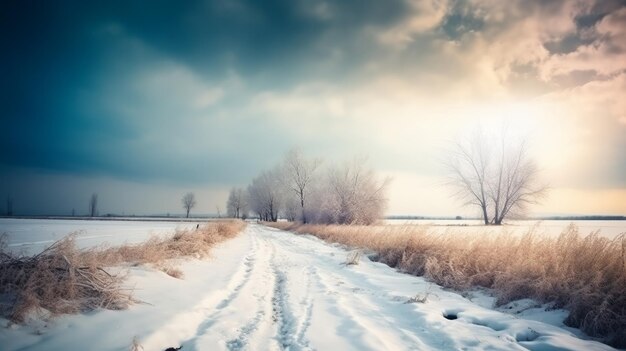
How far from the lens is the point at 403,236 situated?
10.8 metres

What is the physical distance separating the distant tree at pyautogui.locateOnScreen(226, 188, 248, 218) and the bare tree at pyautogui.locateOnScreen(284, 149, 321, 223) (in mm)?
53182

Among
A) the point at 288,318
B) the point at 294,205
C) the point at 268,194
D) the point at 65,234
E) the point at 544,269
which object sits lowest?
the point at 65,234

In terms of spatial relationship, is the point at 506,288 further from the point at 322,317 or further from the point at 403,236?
the point at 403,236

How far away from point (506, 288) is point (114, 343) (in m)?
6.31

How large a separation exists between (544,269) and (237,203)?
9641cm

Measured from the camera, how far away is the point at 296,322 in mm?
4211

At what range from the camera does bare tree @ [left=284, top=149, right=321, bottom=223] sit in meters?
43.3

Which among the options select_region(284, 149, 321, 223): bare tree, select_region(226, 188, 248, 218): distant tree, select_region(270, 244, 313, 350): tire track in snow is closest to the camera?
select_region(270, 244, 313, 350): tire track in snow

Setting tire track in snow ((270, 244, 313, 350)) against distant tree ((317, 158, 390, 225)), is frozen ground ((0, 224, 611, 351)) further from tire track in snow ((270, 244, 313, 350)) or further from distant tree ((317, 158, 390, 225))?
distant tree ((317, 158, 390, 225))

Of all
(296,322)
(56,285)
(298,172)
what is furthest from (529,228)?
(298,172)

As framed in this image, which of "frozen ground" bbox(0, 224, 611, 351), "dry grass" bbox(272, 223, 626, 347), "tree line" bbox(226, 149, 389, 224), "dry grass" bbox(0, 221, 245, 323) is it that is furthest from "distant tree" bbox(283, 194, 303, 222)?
"dry grass" bbox(0, 221, 245, 323)

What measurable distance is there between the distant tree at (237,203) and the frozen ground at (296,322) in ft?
296

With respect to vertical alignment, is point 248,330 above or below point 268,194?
below

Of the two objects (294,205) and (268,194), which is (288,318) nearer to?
(294,205)
